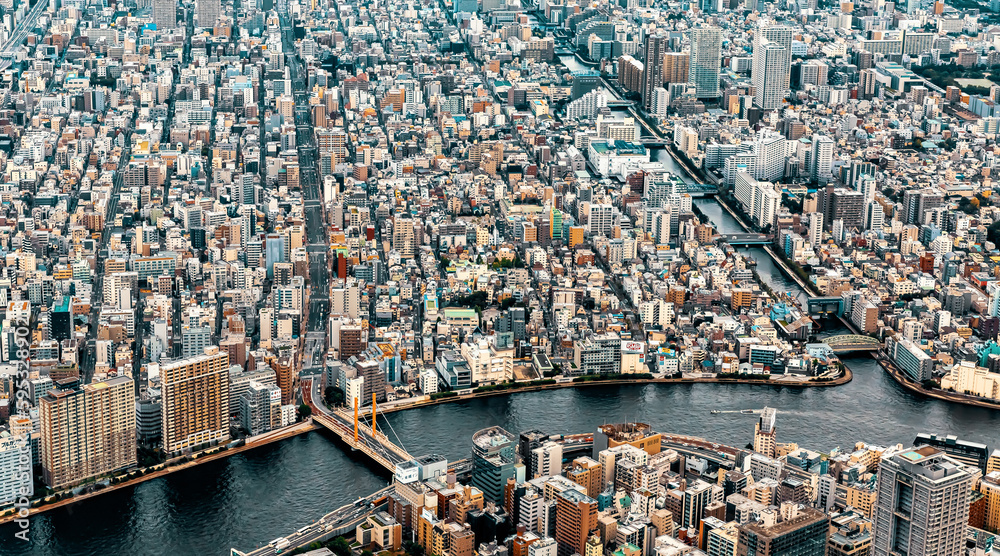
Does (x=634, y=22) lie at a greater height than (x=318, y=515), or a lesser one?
greater

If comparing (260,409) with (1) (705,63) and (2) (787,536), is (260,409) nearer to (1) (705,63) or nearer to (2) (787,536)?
(2) (787,536)

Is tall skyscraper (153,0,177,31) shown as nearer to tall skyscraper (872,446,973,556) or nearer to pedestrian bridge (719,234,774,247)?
pedestrian bridge (719,234,774,247)

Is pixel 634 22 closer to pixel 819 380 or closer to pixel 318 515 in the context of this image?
pixel 819 380

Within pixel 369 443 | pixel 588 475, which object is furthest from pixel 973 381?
pixel 369 443

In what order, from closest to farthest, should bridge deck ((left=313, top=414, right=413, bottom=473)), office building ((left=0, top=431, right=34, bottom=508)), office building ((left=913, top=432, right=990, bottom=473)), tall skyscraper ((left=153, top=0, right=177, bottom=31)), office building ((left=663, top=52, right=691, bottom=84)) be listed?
1. office building ((left=0, top=431, right=34, bottom=508))
2. office building ((left=913, top=432, right=990, bottom=473))
3. bridge deck ((left=313, top=414, right=413, bottom=473))
4. office building ((left=663, top=52, right=691, bottom=84))
5. tall skyscraper ((left=153, top=0, right=177, bottom=31))

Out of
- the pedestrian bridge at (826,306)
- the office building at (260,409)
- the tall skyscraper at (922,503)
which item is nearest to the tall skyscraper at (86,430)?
the office building at (260,409)

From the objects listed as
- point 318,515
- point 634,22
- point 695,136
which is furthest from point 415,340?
point 634,22

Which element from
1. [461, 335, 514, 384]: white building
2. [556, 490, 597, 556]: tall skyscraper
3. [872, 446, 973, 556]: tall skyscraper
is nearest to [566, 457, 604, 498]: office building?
[556, 490, 597, 556]: tall skyscraper
